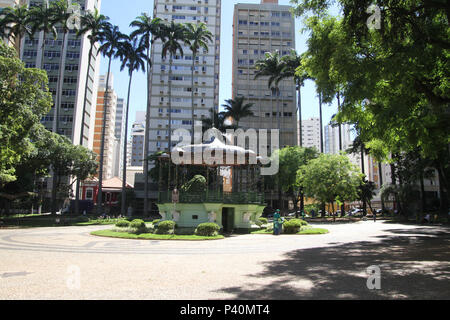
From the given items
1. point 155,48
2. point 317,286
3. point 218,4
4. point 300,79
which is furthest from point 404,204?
point 218,4

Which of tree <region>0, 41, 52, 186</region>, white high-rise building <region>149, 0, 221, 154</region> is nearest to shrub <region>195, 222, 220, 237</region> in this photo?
tree <region>0, 41, 52, 186</region>

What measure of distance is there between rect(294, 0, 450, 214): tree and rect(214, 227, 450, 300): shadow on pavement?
5021 mm

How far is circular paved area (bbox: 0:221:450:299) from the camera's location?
22.2 feet

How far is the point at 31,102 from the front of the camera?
25047mm

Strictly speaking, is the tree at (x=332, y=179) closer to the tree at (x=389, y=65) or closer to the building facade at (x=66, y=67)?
the tree at (x=389, y=65)

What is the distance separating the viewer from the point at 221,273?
896 centimetres

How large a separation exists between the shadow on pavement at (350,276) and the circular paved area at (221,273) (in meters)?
0.02

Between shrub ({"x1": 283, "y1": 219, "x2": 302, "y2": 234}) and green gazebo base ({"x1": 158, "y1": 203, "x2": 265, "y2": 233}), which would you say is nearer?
shrub ({"x1": 283, "y1": 219, "x2": 302, "y2": 234})

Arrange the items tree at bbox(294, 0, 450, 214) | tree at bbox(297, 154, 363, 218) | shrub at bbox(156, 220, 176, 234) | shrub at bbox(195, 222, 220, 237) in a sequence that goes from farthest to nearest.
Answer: tree at bbox(297, 154, 363, 218) < shrub at bbox(156, 220, 176, 234) < shrub at bbox(195, 222, 220, 237) < tree at bbox(294, 0, 450, 214)

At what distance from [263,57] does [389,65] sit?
82.0 meters

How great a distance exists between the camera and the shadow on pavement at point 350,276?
674 cm

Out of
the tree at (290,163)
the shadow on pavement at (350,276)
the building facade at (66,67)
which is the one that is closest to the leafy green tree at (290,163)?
the tree at (290,163)

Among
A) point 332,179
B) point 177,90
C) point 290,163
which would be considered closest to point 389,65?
point 332,179

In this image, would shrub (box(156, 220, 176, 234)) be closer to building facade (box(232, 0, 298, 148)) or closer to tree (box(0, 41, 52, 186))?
tree (box(0, 41, 52, 186))
